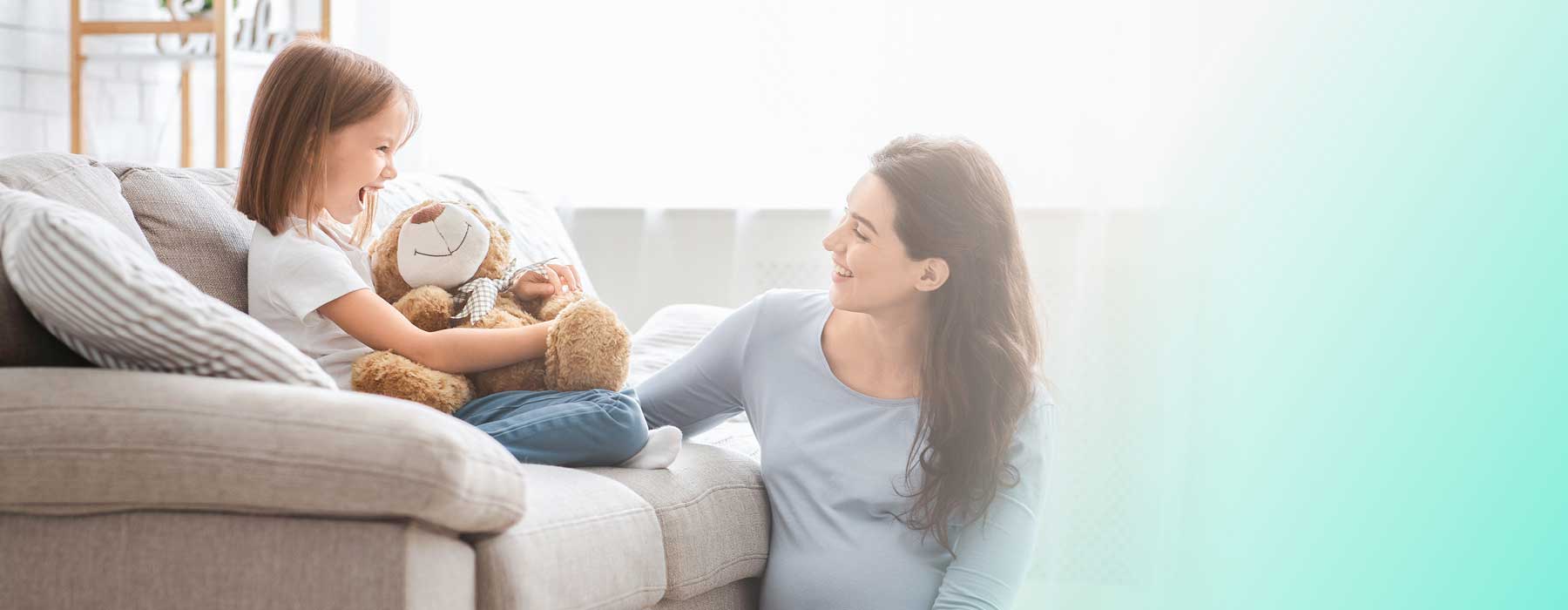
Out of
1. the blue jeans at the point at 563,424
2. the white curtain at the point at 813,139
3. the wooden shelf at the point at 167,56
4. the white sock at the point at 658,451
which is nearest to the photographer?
the blue jeans at the point at 563,424

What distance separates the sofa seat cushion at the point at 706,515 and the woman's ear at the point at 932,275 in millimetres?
320

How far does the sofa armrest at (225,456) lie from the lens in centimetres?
94

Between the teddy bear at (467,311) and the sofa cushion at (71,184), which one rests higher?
the sofa cushion at (71,184)

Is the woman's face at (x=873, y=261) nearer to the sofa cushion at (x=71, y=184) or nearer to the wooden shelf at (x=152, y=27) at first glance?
the sofa cushion at (x=71, y=184)

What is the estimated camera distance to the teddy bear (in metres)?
1.36

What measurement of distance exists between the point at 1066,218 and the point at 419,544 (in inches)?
75.5

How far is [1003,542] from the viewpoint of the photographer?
1366mm

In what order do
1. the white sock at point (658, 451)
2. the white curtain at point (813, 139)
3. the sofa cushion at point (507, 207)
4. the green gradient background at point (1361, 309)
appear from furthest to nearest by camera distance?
the white curtain at point (813, 139), the green gradient background at point (1361, 309), the sofa cushion at point (507, 207), the white sock at point (658, 451)

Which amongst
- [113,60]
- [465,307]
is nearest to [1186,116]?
[465,307]

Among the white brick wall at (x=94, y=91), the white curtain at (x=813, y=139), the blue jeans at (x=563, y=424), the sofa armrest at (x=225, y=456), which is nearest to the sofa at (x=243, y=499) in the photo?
the sofa armrest at (x=225, y=456)

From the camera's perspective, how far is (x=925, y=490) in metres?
1.37

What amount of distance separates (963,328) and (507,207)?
3.19 feet

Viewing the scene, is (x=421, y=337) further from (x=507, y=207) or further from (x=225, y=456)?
(x=507, y=207)

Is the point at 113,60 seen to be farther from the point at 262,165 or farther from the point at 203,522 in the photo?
the point at 203,522
